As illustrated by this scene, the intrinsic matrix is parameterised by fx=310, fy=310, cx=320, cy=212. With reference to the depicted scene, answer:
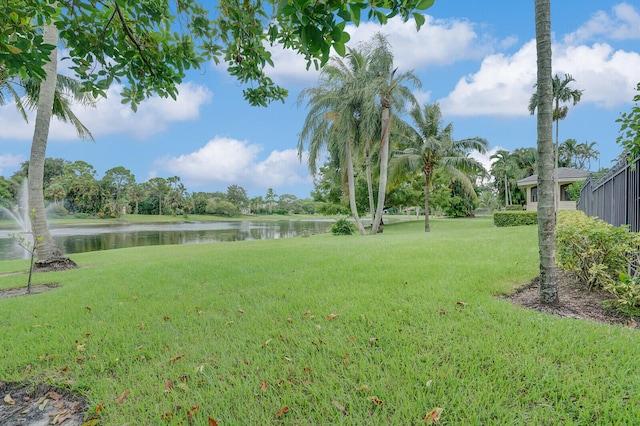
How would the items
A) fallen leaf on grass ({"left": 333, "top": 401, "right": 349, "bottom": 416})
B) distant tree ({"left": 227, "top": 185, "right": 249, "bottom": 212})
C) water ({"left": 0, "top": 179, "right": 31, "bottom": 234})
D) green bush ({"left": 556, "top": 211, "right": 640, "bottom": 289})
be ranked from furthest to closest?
distant tree ({"left": 227, "top": 185, "right": 249, "bottom": 212}) < water ({"left": 0, "top": 179, "right": 31, "bottom": 234}) < green bush ({"left": 556, "top": 211, "right": 640, "bottom": 289}) < fallen leaf on grass ({"left": 333, "top": 401, "right": 349, "bottom": 416})

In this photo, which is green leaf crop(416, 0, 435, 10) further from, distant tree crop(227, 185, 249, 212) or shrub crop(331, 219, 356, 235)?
distant tree crop(227, 185, 249, 212)

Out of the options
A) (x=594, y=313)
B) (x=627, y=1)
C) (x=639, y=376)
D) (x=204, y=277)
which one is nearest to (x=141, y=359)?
(x=204, y=277)

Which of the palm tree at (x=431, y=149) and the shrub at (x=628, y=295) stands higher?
the palm tree at (x=431, y=149)

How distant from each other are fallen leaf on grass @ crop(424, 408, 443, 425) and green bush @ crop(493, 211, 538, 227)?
1898 cm

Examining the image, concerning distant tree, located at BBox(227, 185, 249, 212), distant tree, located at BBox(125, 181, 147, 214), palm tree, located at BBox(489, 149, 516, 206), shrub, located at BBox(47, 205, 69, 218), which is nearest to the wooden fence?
palm tree, located at BBox(489, 149, 516, 206)

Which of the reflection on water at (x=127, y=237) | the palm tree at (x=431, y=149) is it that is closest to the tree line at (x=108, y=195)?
the reflection on water at (x=127, y=237)

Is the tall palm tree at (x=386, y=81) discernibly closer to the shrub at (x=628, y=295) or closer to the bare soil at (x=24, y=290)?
the shrub at (x=628, y=295)

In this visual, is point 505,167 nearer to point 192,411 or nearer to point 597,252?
point 597,252

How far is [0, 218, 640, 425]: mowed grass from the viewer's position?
6.10ft

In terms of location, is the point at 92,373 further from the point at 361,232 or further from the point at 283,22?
the point at 361,232

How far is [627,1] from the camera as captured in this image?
509 cm

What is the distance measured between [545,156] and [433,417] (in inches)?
114

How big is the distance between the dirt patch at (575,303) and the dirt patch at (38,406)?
4044 mm

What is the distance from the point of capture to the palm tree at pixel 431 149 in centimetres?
1811
